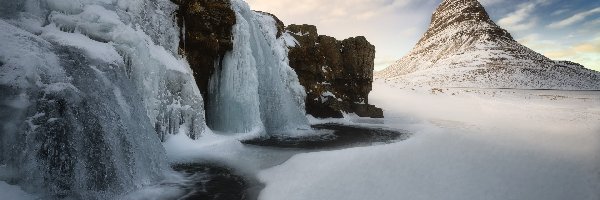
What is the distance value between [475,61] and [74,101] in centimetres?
8296

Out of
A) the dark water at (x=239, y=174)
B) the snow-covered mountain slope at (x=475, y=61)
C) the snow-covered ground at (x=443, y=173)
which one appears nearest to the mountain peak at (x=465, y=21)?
the snow-covered mountain slope at (x=475, y=61)

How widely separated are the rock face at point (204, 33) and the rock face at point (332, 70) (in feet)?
22.9

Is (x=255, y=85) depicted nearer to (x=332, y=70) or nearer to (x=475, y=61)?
→ (x=332, y=70)

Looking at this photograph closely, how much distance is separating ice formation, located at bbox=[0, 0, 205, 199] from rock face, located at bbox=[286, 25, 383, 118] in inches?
476

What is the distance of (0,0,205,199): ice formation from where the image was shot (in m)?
4.60

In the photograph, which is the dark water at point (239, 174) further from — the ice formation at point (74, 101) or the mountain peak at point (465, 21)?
the mountain peak at point (465, 21)

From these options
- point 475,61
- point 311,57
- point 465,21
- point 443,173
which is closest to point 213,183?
point 443,173

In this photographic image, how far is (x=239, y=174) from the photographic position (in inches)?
293

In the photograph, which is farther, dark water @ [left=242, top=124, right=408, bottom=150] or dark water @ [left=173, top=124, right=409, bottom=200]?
dark water @ [left=242, top=124, right=408, bottom=150]

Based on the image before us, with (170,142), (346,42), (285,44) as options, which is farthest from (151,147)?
(346,42)

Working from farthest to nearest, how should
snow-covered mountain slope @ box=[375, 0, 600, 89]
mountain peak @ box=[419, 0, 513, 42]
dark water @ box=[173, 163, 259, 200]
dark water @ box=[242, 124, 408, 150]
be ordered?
mountain peak @ box=[419, 0, 513, 42]
snow-covered mountain slope @ box=[375, 0, 600, 89]
dark water @ box=[242, 124, 408, 150]
dark water @ box=[173, 163, 259, 200]

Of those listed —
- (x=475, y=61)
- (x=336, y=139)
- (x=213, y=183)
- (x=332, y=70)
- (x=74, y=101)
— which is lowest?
(x=213, y=183)

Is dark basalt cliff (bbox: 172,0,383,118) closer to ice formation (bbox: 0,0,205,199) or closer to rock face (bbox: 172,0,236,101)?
rock face (bbox: 172,0,236,101)

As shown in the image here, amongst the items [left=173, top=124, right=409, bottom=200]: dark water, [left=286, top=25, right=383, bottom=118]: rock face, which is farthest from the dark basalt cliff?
[left=173, top=124, right=409, bottom=200]: dark water
